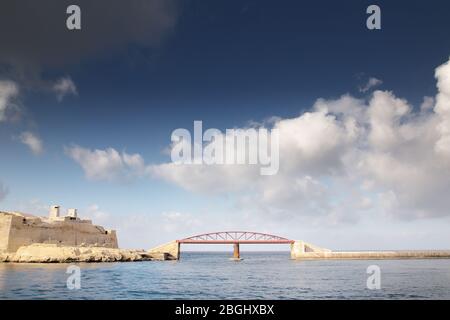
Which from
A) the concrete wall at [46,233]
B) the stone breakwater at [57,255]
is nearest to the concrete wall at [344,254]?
the stone breakwater at [57,255]

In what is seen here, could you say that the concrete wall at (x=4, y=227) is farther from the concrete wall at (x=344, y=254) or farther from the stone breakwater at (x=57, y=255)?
the concrete wall at (x=344, y=254)

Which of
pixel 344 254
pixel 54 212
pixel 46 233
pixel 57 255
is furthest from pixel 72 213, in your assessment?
pixel 344 254

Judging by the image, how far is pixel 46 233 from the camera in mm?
83125

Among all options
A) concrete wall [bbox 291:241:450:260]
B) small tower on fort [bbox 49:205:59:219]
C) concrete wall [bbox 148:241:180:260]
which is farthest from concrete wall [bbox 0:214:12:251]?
concrete wall [bbox 291:241:450:260]

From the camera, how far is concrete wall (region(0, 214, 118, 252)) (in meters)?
75.4

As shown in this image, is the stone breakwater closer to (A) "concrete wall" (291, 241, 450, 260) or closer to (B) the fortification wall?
(B) the fortification wall

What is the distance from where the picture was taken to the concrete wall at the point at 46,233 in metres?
75.4

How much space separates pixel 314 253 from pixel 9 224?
268 feet

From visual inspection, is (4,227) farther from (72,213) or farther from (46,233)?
(72,213)
